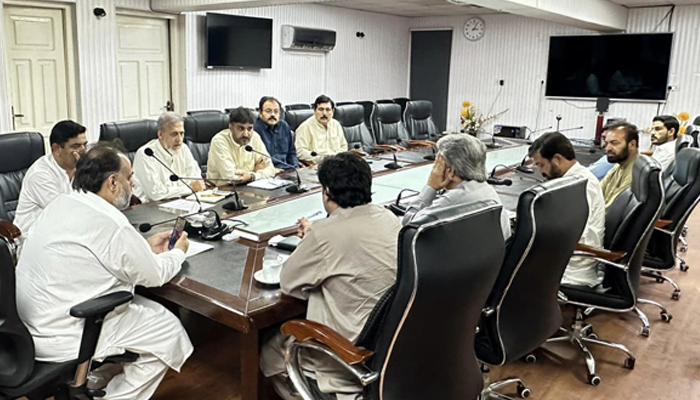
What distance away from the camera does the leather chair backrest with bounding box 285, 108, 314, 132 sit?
18.4 ft

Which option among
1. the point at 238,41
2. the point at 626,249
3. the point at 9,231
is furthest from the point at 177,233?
the point at 238,41

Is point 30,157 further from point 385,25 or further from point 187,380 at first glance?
point 385,25

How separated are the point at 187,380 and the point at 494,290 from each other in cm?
137

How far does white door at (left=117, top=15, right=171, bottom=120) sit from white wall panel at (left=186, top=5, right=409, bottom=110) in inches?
11.1

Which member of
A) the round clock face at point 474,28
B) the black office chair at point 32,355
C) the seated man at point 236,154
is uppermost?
the round clock face at point 474,28

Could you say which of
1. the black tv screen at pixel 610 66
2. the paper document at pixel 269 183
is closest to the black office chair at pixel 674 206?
the paper document at pixel 269 183

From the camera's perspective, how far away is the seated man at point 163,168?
10.7 ft

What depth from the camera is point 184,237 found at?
85.3 inches

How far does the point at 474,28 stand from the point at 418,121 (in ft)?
8.80

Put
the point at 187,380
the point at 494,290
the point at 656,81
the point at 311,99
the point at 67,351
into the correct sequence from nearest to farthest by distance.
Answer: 1. the point at 67,351
2. the point at 494,290
3. the point at 187,380
4. the point at 656,81
5. the point at 311,99

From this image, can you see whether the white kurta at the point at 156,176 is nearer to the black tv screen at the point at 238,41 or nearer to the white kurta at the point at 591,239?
the white kurta at the point at 591,239

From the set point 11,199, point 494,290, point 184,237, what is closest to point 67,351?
point 184,237

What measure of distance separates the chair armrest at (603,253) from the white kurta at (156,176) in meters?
2.09

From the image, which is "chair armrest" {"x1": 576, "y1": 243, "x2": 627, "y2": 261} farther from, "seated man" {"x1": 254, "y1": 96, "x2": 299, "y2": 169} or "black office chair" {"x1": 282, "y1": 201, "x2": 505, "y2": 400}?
"seated man" {"x1": 254, "y1": 96, "x2": 299, "y2": 169}
